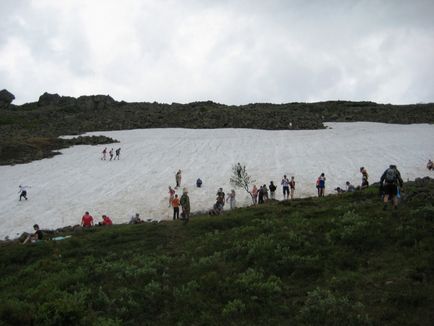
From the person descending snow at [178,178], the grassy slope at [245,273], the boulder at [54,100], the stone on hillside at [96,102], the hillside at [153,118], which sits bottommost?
the grassy slope at [245,273]

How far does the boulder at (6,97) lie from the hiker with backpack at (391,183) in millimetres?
143272

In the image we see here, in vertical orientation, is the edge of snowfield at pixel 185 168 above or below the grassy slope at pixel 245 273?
above

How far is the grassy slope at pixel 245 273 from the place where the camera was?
9.87 meters

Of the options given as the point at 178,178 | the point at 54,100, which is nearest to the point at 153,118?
the point at 178,178

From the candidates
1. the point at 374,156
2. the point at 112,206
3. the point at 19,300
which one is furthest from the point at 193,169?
the point at 19,300

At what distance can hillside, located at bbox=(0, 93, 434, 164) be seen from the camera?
6588cm

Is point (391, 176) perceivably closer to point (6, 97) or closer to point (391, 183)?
point (391, 183)

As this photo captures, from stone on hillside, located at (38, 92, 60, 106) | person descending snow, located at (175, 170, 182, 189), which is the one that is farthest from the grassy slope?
stone on hillside, located at (38, 92, 60, 106)

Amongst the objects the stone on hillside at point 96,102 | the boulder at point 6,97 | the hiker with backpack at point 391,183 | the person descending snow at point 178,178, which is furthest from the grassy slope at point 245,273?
the boulder at point 6,97

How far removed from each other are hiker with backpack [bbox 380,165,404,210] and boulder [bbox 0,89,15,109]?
470 ft

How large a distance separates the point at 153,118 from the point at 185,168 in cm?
4724

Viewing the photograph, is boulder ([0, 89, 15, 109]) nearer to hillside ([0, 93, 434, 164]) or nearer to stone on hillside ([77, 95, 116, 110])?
hillside ([0, 93, 434, 164])

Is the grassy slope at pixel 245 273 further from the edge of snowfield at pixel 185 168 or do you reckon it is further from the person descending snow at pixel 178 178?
the person descending snow at pixel 178 178

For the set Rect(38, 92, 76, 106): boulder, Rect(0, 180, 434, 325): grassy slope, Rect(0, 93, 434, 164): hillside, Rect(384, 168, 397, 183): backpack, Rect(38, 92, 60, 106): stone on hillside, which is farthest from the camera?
Rect(38, 92, 60, 106): stone on hillside
